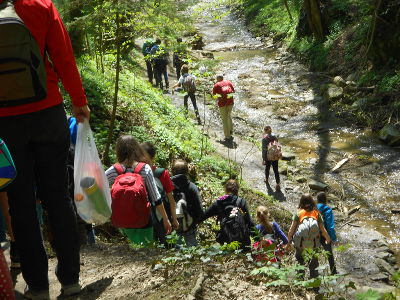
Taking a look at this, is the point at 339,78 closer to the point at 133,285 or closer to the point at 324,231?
the point at 324,231

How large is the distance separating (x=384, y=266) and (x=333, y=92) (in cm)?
894

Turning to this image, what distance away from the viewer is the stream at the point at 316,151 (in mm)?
9156

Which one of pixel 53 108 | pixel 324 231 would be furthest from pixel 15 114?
pixel 324 231

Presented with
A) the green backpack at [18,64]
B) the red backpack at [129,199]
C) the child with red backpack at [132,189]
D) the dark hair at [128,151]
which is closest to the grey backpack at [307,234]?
the child with red backpack at [132,189]

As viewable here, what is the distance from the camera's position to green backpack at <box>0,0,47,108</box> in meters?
2.73

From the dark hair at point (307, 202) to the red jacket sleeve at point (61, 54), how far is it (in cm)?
406

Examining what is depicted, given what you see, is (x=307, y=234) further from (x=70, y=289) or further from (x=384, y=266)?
(x=70, y=289)

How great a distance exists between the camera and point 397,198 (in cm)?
1030

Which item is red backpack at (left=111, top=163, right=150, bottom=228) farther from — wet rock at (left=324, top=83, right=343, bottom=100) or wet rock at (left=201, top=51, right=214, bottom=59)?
wet rock at (left=201, top=51, right=214, bottom=59)

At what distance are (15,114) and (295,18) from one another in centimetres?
2325

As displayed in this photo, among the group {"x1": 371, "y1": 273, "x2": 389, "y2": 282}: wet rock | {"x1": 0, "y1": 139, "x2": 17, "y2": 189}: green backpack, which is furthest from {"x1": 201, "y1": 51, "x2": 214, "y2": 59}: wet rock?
{"x1": 0, "y1": 139, "x2": 17, "y2": 189}: green backpack

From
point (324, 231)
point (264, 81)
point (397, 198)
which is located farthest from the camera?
point (264, 81)

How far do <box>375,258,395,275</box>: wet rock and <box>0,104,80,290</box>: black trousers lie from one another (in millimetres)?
5802

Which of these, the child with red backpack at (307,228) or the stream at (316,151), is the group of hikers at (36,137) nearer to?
the child with red backpack at (307,228)
